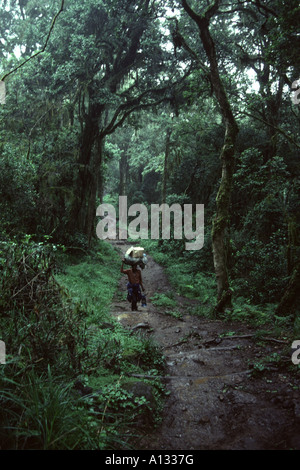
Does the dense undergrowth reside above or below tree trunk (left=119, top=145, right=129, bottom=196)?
below

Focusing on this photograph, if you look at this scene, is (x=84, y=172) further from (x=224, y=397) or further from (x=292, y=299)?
(x=224, y=397)

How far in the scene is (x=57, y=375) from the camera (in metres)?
3.84

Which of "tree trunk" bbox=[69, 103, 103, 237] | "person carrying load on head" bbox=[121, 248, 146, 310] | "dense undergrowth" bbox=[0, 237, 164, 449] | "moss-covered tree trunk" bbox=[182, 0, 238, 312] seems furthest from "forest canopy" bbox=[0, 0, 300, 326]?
"dense undergrowth" bbox=[0, 237, 164, 449]

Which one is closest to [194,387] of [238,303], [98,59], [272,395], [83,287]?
[272,395]

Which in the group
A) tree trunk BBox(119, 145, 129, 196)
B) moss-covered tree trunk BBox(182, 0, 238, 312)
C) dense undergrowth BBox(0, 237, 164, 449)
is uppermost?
tree trunk BBox(119, 145, 129, 196)

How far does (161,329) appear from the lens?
24.9 ft

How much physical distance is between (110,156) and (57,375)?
18.3 metres

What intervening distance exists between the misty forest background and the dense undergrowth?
0.10 ft

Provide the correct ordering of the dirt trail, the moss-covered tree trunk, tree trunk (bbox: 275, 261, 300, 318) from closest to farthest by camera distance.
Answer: the dirt trail < tree trunk (bbox: 275, 261, 300, 318) < the moss-covered tree trunk

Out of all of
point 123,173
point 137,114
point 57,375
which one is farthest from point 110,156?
point 57,375

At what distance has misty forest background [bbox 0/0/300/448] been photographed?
4.31m

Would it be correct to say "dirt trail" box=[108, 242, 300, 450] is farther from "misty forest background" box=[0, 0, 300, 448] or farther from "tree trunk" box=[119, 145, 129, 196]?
"tree trunk" box=[119, 145, 129, 196]

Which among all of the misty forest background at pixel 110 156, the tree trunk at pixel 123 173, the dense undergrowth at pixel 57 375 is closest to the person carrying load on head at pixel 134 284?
the misty forest background at pixel 110 156

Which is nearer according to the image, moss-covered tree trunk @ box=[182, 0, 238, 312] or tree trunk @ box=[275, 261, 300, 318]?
tree trunk @ box=[275, 261, 300, 318]
